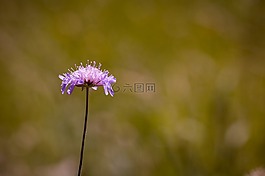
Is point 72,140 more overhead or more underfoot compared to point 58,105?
more underfoot

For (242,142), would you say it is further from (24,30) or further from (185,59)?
(24,30)

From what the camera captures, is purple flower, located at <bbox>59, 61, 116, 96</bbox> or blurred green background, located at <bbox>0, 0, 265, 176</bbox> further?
blurred green background, located at <bbox>0, 0, 265, 176</bbox>

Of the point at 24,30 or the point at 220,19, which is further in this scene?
the point at 24,30

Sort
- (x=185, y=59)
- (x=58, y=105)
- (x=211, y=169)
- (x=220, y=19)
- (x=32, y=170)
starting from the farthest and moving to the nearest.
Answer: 1. (x=185, y=59)
2. (x=220, y=19)
3. (x=58, y=105)
4. (x=32, y=170)
5. (x=211, y=169)

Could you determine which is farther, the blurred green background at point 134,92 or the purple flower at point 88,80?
the blurred green background at point 134,92

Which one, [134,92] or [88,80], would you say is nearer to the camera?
[88,80]

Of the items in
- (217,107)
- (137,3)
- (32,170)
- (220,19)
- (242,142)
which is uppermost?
(137,3)

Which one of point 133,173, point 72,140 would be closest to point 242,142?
point 133,173

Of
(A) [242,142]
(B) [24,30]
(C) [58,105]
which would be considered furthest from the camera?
(B) [24,30]
